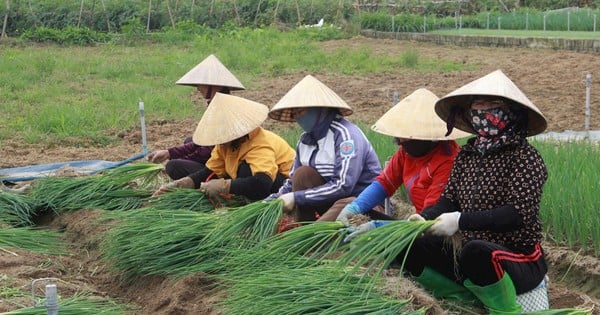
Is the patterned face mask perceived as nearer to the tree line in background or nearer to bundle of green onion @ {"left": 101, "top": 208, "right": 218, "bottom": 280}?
bundle of green onion @ {"left": 101, "top": 208, "right": 218, "bottom": 280}

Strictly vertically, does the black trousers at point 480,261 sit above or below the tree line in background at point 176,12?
below

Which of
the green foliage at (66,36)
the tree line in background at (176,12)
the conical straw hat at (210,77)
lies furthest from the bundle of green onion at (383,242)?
the tree line in background at (176,12)

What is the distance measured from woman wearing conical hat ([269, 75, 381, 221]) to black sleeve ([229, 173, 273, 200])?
28cm

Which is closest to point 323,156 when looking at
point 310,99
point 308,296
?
point 310,99

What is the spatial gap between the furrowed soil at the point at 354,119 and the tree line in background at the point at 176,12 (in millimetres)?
3765

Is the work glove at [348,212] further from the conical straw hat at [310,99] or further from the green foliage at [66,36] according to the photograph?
the green foliage at [66,36]

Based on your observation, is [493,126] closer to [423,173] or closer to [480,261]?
[480,261]

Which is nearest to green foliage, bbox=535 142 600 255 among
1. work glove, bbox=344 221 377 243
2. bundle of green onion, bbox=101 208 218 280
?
work glove, bbox=344 221 377 243

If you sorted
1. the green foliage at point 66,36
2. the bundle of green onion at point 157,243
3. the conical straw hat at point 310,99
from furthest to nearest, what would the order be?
1. the green foliage at point 66,36
2. the conical straw hat at point 310,99
3. the bundle of green onion at point 157,243

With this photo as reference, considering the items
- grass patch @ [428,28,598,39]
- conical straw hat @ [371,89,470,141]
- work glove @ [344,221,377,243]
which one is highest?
conical straw hat @ [371,89,470,141]

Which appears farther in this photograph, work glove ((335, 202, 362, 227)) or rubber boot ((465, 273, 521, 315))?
work glove ((335, 202, 362, 227))

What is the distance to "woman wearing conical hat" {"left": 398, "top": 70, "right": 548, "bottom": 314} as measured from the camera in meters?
3.38

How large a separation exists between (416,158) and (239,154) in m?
1.46

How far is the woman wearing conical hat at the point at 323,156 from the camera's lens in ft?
15.0
